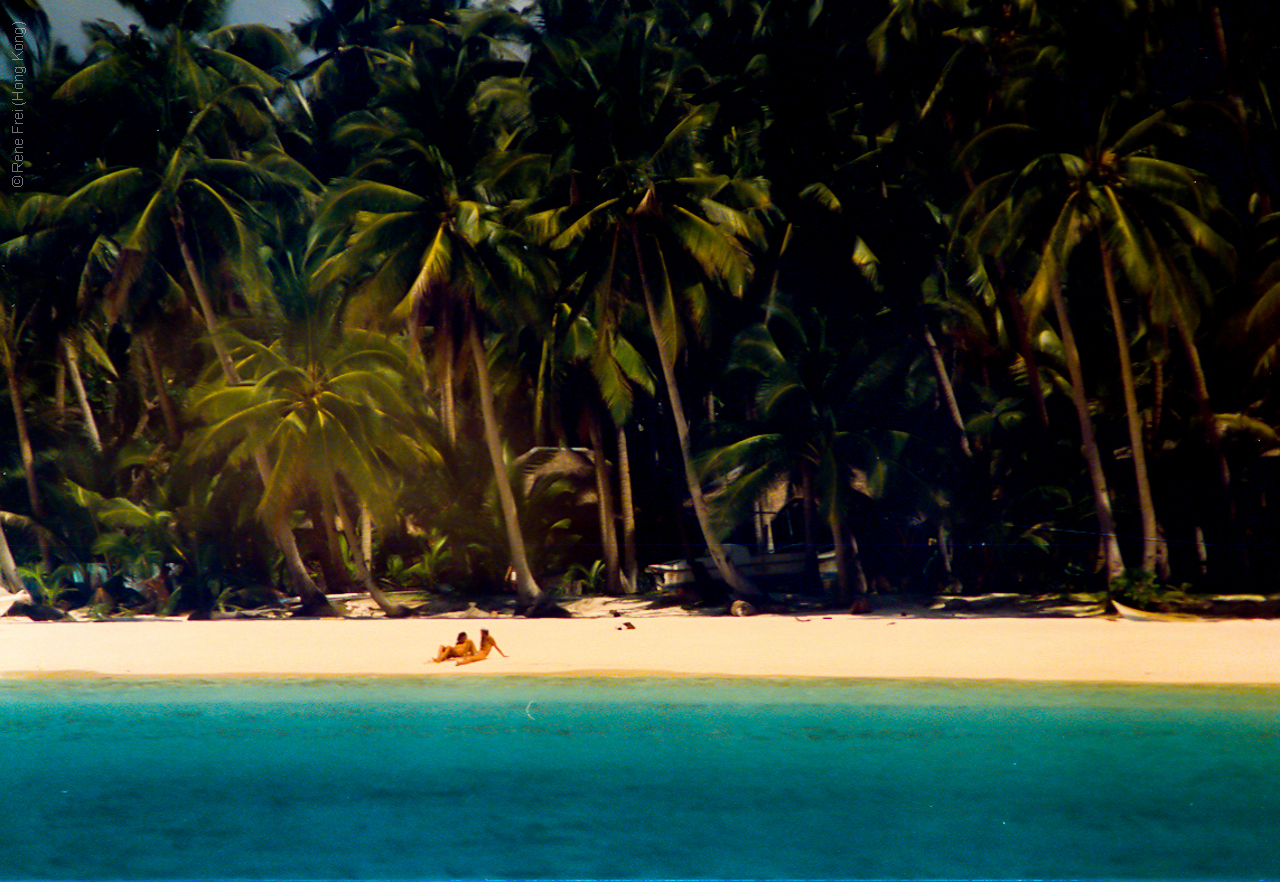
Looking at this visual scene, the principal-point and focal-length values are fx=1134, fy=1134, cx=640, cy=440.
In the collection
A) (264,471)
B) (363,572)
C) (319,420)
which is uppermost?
(319,420)

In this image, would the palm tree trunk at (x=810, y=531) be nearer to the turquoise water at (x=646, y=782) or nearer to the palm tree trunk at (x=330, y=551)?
the turquoise water at (x=646, y=782)

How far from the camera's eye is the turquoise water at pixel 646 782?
6891 millimetres

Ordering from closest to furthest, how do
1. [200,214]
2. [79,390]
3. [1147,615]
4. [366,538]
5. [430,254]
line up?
[1147,615]
[430,254]
[200,214]
[366,538]
[79,390]

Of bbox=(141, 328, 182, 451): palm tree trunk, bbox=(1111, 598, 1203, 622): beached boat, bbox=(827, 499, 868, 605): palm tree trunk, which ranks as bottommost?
bbox=(1111, 598, 1203, 622): beached boat

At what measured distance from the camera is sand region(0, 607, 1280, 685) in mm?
11680

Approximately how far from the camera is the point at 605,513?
20.2 m

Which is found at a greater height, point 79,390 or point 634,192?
point 634,192

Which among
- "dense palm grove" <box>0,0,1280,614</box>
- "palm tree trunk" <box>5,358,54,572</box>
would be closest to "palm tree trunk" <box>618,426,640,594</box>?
"dense palm grove" <box>0,0,1280,614</box>

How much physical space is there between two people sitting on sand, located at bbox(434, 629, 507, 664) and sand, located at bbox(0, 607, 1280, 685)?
0.13 metres

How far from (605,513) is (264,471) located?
5.84 m

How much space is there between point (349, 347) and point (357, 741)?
919 centimetres

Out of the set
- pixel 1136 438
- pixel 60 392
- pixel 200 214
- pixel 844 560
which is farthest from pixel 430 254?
pixel 60 392

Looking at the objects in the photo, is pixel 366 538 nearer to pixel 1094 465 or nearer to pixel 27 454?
pixel 27 454

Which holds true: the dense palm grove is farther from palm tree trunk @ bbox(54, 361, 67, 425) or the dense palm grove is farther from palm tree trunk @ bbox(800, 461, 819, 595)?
palm tree trunk @ bbox(54, 361, 67, 425)
